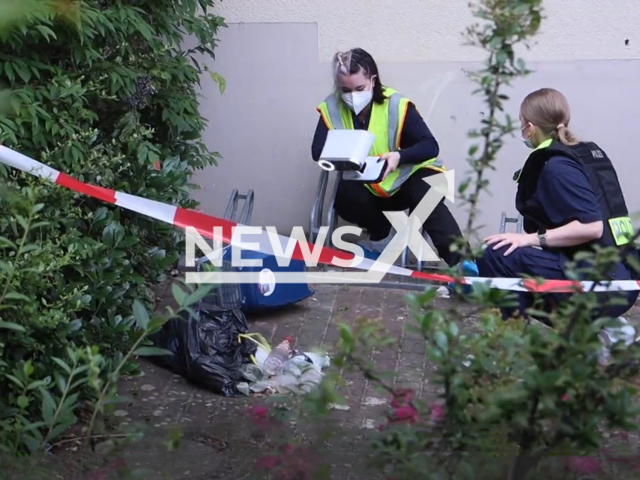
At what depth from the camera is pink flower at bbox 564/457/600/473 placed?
1.85 metres

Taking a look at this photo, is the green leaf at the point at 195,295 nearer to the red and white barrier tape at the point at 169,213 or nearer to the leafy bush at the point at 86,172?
the leafy bush at the point at 86,172

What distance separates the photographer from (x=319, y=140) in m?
5.82

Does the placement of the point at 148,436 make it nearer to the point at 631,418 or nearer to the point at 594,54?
the point at 631,418

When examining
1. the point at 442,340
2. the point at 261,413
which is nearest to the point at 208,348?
the point at 261,413

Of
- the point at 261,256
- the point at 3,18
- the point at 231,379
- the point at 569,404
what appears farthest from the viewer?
the point at 261,256

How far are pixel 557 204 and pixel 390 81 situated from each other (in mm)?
2052

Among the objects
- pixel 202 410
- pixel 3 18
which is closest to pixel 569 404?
pixel 3 18

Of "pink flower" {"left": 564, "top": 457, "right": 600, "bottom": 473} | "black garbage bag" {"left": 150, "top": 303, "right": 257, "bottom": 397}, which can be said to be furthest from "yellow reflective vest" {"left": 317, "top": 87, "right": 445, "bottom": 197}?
"pink flower" {"left": 564, "top": 457, "right": 600, "bottom": 473}

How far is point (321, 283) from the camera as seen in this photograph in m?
5.86

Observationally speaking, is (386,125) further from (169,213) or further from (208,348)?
(208,348)

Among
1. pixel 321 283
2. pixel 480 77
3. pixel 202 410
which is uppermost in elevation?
pixel 480 77

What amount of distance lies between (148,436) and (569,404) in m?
1.00

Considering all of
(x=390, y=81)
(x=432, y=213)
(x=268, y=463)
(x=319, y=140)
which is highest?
(x=390, y=81)

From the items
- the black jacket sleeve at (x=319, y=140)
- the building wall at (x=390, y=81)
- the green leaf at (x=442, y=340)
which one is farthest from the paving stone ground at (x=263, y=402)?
the building wall at (x=390, y=81)
